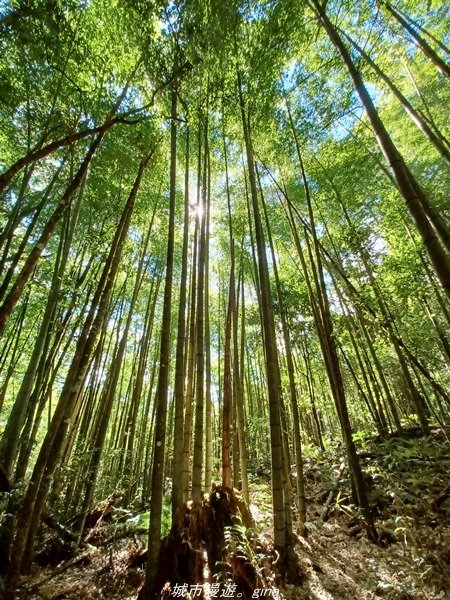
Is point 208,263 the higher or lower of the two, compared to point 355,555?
higher

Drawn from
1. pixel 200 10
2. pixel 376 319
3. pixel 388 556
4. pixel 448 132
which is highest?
pixel 448 132

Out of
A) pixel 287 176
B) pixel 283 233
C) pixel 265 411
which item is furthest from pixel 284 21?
pixel 265 411

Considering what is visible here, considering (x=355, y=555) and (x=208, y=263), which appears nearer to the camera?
(x=355, y=555)

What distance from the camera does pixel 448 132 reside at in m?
5.98

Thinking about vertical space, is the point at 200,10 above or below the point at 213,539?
above

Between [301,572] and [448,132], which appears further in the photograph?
[448,132]

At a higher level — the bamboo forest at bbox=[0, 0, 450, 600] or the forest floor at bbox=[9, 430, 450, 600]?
the bamboo forest at bbox=[0, 0, 450, 600]

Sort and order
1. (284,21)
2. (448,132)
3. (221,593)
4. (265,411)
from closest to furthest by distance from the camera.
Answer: (221,593), (284,21), (448,132), (265,411)

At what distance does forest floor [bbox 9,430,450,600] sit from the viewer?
2.50 meters

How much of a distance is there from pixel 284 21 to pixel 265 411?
35.3ft

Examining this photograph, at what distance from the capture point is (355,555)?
10.8 ft

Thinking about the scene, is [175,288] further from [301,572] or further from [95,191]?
[301,572]

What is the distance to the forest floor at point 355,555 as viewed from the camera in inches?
98.6

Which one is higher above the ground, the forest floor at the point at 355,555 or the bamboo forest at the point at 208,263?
the bamboo forest at the point at 208,263
